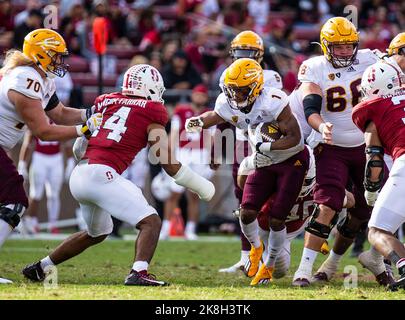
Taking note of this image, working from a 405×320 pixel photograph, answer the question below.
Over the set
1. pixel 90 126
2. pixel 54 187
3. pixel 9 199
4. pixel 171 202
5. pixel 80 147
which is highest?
pixel 90 126

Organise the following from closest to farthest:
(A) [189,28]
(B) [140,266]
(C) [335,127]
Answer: (B) [140,266], (C) [335,127], (A) [189,28]

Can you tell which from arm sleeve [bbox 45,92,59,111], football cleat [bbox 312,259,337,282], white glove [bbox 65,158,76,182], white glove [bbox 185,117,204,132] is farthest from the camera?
white glove [bbox 65,158,76,182]

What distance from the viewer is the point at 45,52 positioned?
768cm

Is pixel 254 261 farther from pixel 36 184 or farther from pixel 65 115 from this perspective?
pixel 36 184

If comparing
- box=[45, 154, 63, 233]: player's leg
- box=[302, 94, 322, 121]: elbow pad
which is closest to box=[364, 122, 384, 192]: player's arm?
box=[302, 94, 322, 121]: elbow pad

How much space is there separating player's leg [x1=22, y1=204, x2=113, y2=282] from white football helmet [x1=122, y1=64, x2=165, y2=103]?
0.95 m

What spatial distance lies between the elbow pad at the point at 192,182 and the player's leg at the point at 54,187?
5.76m

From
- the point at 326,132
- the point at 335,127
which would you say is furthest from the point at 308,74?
the point at 326,132

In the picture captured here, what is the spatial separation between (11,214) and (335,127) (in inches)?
111

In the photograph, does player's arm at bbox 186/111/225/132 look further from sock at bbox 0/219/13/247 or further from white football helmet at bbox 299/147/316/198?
sock at bbox 0/219/13/247

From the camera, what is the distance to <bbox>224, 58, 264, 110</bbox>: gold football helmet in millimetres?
7672

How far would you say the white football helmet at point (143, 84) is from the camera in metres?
7.46

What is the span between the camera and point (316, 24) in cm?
1848

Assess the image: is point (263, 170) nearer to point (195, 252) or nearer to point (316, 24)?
point (195, 252)
